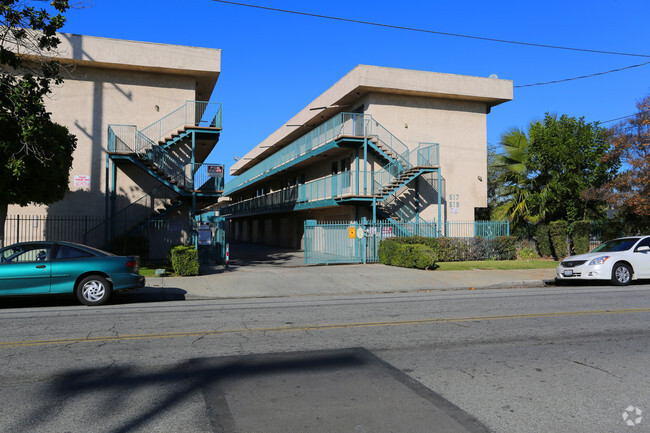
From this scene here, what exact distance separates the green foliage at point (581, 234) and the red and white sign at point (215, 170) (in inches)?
675

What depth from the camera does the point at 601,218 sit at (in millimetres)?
27234

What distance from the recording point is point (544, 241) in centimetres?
2533

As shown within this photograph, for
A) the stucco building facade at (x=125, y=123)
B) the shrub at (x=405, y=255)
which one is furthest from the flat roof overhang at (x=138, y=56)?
the shrub at (x=405, y=255)

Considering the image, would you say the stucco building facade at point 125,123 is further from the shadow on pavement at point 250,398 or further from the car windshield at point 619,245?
the shadow on pavement at point 250,398

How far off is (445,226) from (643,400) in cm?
2169

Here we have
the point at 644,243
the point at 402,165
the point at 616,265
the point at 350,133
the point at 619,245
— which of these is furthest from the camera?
the point at 402,165

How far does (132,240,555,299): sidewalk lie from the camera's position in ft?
44.8

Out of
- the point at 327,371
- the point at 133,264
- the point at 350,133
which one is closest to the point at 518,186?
the point at 350,133

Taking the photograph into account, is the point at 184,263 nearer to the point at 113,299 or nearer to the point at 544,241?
the point at 113,299

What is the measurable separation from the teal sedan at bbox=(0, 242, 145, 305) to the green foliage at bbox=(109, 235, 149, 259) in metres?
9.95

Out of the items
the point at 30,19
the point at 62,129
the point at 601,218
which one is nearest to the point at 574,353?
the point at 30,19

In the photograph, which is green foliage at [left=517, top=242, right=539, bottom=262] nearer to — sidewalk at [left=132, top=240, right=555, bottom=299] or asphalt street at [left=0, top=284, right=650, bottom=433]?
sidewalk at [left=132, top=240, right=555, bottom=299]

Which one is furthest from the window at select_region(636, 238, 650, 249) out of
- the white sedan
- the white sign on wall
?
the white sign on wall

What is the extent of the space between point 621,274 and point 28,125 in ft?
53.6
